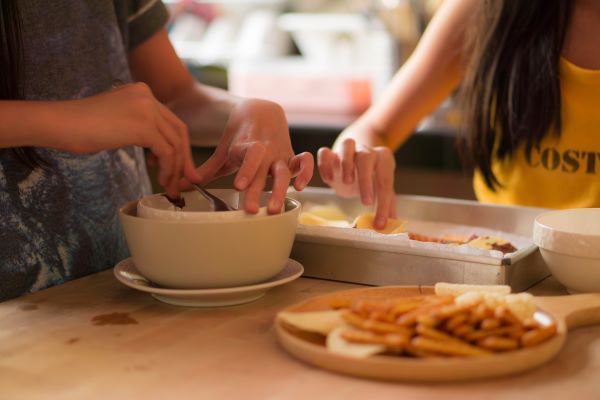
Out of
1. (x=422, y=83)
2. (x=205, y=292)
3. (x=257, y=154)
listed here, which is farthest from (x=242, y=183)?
(x=422, y=83)

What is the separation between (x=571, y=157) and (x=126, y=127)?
0.95 metres

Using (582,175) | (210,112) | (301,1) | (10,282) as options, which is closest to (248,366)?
(10,282)

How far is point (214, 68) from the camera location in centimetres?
393

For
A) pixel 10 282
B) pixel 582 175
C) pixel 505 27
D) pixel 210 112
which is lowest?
pixel 10 282

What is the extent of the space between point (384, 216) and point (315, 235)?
213 mm

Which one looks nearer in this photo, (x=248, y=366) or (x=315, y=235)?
(x=248, y=366)

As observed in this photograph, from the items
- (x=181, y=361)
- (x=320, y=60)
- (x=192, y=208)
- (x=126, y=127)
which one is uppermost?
(x=320, y=60)

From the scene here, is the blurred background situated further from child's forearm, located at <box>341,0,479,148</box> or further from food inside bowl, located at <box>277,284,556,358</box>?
food inside bowl, located at <box>277,284,556,358</box>

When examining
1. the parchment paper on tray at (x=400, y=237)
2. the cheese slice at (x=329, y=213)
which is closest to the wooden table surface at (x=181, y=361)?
the parchment paper on tray at (x=400, y=237)

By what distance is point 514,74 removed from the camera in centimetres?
154

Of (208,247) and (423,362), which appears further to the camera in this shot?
(208,247)

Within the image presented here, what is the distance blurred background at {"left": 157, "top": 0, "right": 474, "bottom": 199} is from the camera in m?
2.95

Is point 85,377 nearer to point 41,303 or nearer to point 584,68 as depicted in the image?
point 41,303

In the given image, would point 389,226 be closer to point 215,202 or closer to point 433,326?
point 215,202
